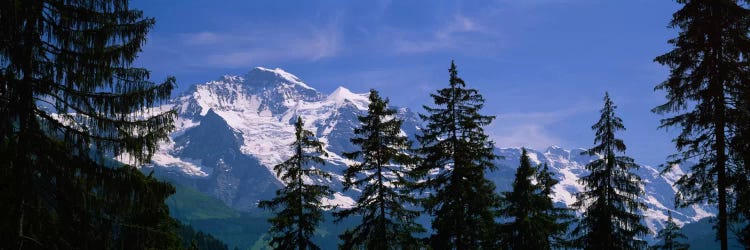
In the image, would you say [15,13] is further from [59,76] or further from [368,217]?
[368,217]

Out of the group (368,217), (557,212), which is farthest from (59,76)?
(557,212)

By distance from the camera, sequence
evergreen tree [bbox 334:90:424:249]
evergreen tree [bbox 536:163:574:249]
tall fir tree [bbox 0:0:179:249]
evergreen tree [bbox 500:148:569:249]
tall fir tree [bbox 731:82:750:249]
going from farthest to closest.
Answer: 1. evergreen tree [bbox 536:163:574:249]
2. evergreen tree [bbox 500:148:569:249]
3. evergreen tree [bbox 334:90:424:249]
4. tall fir tree [bbox 731:82:750:249]
5. tall fir tree [bbox 0:0:179:249]

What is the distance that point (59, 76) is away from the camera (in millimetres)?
11250

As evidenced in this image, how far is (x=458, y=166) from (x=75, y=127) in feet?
53.6

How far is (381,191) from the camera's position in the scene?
23.8m

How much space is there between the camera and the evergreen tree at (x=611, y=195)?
91.8 feet

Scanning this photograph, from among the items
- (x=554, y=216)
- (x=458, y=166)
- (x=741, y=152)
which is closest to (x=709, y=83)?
(x=741, y=152)

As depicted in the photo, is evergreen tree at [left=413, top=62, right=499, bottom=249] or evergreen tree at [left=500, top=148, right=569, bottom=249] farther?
evergreen tree at [left=500, top=148, right=569, bottom=249]

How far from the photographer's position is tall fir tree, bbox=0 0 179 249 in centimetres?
1079

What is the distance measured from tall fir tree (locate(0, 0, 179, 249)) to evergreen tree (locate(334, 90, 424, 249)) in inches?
493

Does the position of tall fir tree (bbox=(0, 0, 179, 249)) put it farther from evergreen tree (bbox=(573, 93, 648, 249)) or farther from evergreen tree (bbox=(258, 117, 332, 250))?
evergreen tree (bbox=(573, 93, 648, 249))

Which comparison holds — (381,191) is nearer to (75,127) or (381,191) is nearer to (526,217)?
(526,217)

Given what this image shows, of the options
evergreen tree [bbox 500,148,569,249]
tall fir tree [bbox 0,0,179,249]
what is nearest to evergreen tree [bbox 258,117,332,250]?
evergreen tree [bbox 500,148,569,249]

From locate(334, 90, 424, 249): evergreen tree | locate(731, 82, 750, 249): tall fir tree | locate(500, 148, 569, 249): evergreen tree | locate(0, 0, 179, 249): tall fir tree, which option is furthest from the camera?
locate(500, 148, 569, 249): evergreen tree
